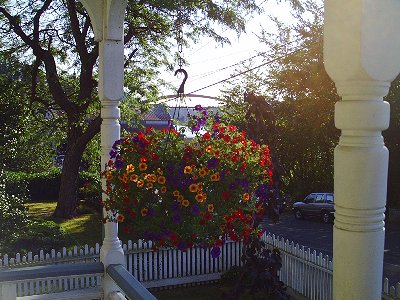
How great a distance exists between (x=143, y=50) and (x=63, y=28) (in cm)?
236

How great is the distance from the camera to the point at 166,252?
7945 mm

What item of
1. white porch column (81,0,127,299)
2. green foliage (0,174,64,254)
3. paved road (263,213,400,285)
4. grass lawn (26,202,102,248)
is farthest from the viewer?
grass lawn (26,202,102,248)

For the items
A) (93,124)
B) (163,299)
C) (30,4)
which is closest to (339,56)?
(163,299)

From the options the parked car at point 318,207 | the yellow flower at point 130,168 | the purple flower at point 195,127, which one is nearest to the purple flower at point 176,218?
the yellow flower at point 130,168

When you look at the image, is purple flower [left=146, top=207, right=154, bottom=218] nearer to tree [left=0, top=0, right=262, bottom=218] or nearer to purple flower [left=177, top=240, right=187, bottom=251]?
purple flower [left=177, top=240, right=187, bottom=251]

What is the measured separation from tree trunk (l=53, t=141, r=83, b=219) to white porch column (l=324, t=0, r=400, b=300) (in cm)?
1284

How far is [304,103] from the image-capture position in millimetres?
17734

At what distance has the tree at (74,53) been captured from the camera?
1224 centimetres

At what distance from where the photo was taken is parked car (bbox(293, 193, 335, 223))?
16188 millimetres

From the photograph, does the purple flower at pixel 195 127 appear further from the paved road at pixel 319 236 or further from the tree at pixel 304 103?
the tree at pixel 304 103

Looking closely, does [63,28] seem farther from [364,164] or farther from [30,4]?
[364,164]

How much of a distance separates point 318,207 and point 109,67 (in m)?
14.1

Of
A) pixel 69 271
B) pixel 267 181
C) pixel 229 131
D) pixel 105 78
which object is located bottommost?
pixel 69 271

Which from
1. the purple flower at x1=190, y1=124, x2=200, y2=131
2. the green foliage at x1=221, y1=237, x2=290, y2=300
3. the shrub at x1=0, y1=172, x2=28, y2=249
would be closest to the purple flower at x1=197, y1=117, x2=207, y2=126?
the purple flower at x1=190, y1=124, x2=200, y2=131
